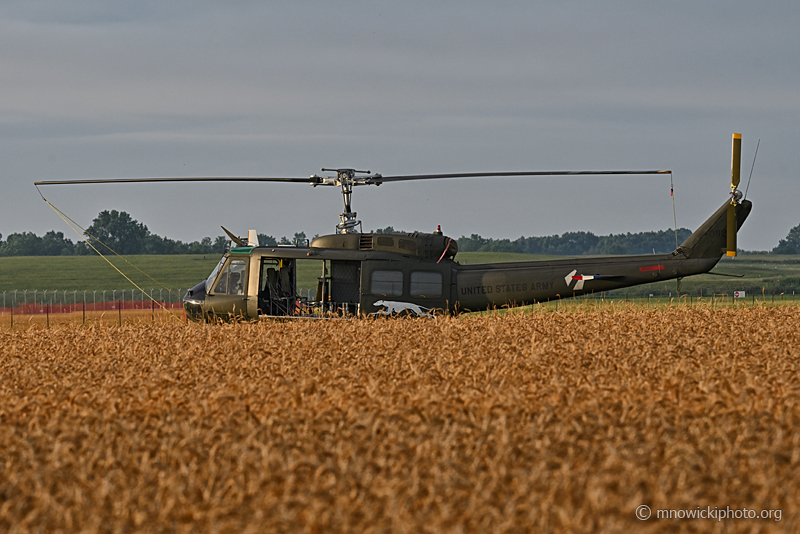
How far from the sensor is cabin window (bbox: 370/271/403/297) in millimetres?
17812

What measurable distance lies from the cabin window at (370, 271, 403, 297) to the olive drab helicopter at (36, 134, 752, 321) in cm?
2

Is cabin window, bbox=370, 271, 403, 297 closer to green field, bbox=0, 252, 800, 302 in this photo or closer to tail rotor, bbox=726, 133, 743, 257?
tail rotor, bbox=726, 133, 743, 257

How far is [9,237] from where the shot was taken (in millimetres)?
177125

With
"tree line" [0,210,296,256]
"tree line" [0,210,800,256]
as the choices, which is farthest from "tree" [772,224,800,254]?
"tree line" [0,210,296,256]

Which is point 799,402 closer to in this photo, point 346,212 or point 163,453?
point 163,453

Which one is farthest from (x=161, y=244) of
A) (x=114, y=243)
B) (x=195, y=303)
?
(x=195, y=303)

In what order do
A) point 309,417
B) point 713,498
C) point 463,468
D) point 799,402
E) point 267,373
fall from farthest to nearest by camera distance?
point 267,373 < point 799,402 < point 309,417 < point 463,468 < point 713,498

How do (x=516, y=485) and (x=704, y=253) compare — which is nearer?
(x=516, y=485)

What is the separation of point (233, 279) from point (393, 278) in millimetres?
3949

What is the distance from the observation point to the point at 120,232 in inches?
6363

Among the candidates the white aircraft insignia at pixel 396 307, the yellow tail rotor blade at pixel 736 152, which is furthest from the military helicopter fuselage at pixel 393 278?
A: the yellow tail rotor blade at pixel 736 152

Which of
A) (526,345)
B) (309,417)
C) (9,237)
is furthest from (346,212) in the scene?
(9,237)

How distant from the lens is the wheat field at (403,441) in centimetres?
470

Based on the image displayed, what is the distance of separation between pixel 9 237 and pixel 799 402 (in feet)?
641
